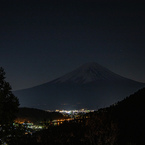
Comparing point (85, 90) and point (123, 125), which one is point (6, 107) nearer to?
point (123, 125)

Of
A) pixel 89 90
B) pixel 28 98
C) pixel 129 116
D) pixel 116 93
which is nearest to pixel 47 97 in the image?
pixel 28 98

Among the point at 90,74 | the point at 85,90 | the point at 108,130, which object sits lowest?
the point at 108,130

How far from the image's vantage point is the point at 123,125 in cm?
1739

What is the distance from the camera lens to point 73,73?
15875cm

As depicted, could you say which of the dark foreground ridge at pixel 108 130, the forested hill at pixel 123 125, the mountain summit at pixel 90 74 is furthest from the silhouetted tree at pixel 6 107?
the mountain summit at pixel 90 74

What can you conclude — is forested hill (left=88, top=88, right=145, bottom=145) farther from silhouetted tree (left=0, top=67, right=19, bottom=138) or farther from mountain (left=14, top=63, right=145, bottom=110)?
mountain (left=14, top=63, right=145, bottom=110)

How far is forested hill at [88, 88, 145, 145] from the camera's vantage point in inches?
470

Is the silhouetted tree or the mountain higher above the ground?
the mountain

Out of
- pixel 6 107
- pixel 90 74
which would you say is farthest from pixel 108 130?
pixel 90 74

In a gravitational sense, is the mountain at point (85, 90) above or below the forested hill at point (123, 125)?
above

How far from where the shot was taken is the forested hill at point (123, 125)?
470 inches

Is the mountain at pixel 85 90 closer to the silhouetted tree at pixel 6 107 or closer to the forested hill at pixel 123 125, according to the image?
the forested hill at pixel 123 125

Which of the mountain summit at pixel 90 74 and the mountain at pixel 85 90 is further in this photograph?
the mountain summit at pixel 90 74

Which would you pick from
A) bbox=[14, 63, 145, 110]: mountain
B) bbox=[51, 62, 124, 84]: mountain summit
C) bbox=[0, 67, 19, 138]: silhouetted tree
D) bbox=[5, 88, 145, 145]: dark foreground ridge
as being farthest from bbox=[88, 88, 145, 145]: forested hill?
bbox=[51, 62, 124, 84]: mountain summit
